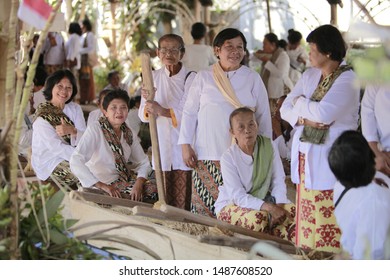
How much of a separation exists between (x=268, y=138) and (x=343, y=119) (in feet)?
2.18

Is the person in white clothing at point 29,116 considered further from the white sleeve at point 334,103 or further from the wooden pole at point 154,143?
the white sleeve at point 334,103

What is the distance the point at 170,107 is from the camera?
5.06 metres

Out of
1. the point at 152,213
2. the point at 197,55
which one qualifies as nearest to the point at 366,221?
the point at 152,213

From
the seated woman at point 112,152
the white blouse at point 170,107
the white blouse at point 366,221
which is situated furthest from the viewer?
the white blouse at point 170,107

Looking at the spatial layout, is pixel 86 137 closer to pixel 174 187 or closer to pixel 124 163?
pixel 124 163

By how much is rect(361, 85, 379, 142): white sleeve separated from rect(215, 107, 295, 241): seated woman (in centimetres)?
62

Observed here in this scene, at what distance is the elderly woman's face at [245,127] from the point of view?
4160mm

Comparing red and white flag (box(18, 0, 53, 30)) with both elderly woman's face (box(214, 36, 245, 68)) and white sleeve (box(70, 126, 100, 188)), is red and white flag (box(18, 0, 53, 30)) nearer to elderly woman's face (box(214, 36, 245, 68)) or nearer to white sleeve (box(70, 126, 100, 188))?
elderly woman's face (box(214, 36, 245, 68))

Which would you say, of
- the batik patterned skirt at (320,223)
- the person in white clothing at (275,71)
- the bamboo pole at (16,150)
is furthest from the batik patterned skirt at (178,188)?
the person in white clothing at (275,71)

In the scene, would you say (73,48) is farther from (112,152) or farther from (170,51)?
(112,152)

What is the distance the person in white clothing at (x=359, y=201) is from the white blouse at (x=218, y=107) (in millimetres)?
1747

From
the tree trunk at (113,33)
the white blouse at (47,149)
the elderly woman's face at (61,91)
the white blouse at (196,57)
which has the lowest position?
the white blouse at (47,149)

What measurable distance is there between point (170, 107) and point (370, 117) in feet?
5.40
